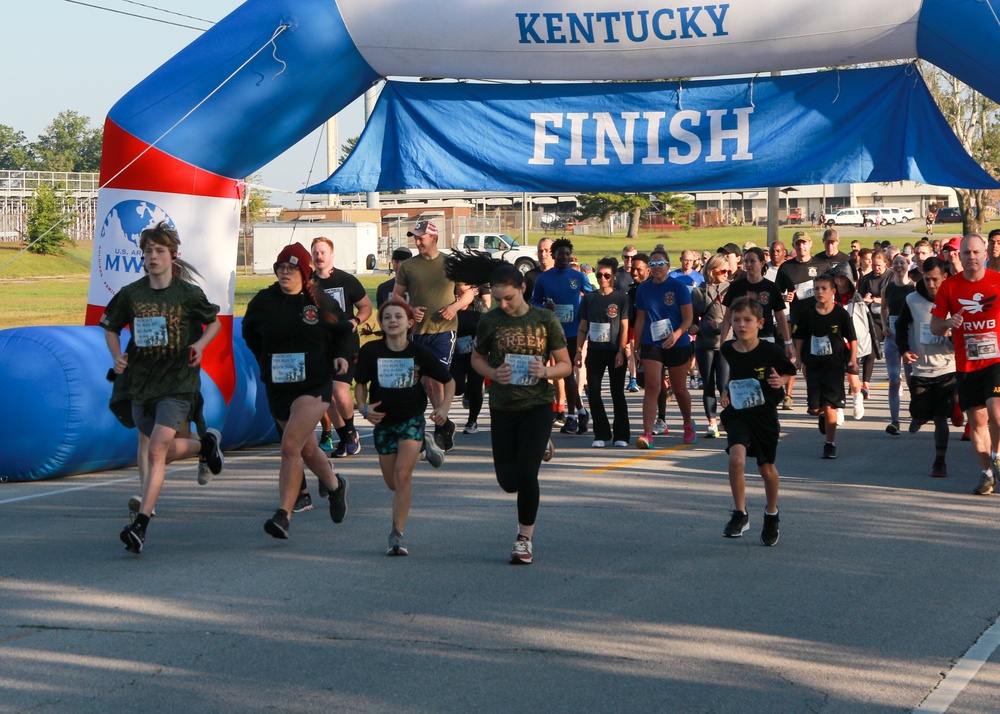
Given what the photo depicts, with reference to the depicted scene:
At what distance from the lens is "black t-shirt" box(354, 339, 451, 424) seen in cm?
725

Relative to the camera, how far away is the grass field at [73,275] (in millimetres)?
31406

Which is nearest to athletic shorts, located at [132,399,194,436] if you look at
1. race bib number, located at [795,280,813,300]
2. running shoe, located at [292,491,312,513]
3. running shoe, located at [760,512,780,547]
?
running shoe, located at [292,491,312,513]

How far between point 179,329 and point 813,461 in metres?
5.81

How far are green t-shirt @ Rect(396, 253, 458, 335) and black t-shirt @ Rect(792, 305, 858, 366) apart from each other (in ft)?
10.7

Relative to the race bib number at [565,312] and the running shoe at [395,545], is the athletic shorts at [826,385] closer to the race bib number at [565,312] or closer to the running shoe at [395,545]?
the race bib number at [565,312]

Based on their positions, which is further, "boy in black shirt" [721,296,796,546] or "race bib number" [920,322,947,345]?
"race bib number" [920,322,947,345]

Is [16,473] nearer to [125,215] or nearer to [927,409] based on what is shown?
[125,215]

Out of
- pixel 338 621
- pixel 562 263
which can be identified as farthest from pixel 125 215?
pixel 338 621

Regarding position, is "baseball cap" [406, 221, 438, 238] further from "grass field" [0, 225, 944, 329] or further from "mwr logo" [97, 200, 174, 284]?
"grass field" [0, 225, 944, 329]

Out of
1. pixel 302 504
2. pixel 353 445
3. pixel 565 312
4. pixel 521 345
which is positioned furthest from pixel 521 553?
pixel 565 312

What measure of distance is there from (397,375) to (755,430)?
2214 millimetres

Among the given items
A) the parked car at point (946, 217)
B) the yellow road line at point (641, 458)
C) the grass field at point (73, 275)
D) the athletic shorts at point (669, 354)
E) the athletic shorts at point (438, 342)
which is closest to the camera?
the yellow road line at point (641, 458)

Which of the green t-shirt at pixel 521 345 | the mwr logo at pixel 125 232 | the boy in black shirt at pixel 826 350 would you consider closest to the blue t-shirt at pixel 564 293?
the boy in black shirt at pixel 826 350

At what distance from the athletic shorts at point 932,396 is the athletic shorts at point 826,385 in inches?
25.1
